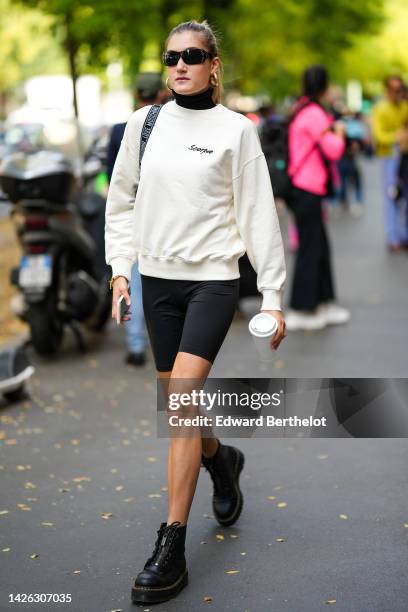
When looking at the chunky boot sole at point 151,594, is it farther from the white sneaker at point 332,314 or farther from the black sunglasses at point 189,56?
the white sneaker at point 332,314

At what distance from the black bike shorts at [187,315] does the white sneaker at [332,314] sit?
5960 mm

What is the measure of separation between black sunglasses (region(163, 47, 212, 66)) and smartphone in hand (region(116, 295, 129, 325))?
90cm

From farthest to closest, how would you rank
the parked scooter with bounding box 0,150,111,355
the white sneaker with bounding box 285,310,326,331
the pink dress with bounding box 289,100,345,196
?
the white sneaker with bounding box 285,310,326,331, the pink dress with bounding box 289,100,345,196, the parked scooter with bounding box 0,150,111,355

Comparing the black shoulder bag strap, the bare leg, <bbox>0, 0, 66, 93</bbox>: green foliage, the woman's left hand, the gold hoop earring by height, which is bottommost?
<bbox>0, 0, 66, 93</bbox>: green foliage

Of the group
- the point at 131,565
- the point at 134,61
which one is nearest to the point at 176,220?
the point at 131,565

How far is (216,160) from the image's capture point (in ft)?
14.9

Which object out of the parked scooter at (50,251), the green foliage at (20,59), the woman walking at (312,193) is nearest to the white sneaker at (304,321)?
the woman walking at (312,193)

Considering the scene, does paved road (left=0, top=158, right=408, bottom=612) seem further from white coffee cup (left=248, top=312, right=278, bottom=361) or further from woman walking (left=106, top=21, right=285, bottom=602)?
white coffee cup (left=248, top=312, right=278, bottom=361)

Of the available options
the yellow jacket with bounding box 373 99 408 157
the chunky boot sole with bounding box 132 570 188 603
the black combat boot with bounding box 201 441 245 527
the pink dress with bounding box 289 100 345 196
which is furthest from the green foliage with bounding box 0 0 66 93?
the chunky boot sole with bounding box 132 570 188 603

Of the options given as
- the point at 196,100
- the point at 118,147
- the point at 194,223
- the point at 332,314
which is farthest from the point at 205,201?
the point at 332,314

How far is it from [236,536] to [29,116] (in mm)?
47501

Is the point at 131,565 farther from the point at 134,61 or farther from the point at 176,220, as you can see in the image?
A: the point at 134,61

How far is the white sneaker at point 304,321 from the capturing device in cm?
1047

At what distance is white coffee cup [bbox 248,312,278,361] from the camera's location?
14.5 ft
